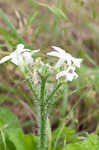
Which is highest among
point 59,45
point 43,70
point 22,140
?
point 59,45

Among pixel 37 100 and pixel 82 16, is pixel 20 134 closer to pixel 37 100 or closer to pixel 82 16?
pixel 37 100

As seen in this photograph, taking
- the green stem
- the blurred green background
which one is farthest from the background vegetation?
the green stem

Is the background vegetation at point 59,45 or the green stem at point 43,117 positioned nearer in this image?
the green stem at point 43,117

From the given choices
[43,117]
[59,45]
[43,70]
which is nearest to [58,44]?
[59,45]

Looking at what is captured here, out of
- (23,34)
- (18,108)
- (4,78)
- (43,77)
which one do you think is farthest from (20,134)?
(23,34)

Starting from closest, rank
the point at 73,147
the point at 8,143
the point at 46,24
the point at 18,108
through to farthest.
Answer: the point at 73,147 < the point at 8,143 < the point at 18,108 < the point at 46,24

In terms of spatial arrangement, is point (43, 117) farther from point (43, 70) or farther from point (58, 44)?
point (58, 44)

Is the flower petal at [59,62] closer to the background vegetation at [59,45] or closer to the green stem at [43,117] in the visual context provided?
the green stem at [43,117]

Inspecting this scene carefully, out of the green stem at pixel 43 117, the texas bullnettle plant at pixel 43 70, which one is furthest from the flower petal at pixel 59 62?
the green stem at pixel 43 117

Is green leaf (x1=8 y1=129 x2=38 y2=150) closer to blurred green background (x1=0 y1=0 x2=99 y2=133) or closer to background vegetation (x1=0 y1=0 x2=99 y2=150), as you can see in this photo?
background vegetation (x1=0 y1=0 x2=99 y2=150)

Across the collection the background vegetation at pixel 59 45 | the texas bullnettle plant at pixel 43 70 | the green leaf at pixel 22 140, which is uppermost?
the background vegetation at pixel 59 45

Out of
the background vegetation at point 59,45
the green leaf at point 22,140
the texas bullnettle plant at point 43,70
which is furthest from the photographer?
the background vegetation at point 59,45
